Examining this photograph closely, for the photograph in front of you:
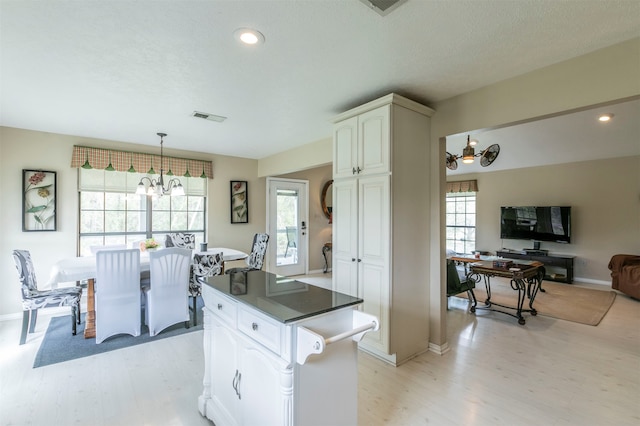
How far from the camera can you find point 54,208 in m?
4.11

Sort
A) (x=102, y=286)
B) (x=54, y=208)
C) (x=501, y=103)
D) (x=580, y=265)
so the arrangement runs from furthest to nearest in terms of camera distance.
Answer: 1. (x=580, y=265)
2. (x=54, y=208)
3. (x=102, y=286)
4. (x=501, y=103)

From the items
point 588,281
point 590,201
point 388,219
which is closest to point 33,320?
point 388,219

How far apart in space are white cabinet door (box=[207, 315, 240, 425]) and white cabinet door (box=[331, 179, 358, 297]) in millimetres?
1470

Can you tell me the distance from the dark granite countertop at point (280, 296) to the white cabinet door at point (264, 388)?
216 mm

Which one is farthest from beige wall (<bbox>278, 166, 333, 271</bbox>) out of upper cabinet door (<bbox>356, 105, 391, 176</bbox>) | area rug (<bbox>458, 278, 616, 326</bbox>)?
upper cabinet door (<bbox>356, 105, 391, 176</bbox>)

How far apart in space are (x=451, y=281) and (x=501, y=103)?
2.31 meters

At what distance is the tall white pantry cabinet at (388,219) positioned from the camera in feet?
8.82

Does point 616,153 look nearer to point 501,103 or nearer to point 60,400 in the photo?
point 501,103

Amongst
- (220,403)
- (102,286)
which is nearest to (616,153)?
(220,403)

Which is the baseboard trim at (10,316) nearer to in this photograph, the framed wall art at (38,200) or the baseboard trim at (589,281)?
the framed wall art at (38,200)

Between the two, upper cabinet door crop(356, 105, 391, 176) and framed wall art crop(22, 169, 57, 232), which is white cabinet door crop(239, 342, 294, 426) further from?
framed wall art crop(22, 169, 57, 232)

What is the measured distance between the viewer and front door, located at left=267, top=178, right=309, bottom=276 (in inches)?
245

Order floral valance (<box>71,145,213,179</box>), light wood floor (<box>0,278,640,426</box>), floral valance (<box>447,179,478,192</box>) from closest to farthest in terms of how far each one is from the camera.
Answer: light wood floor (<box>0,278,640,426</box>) < floral valance (<box>71,145,213,179</box>) < floral valance (<box>447,179,478,192</box>)

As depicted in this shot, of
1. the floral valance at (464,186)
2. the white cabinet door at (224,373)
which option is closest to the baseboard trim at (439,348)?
the white cabinet door at (224,373)
